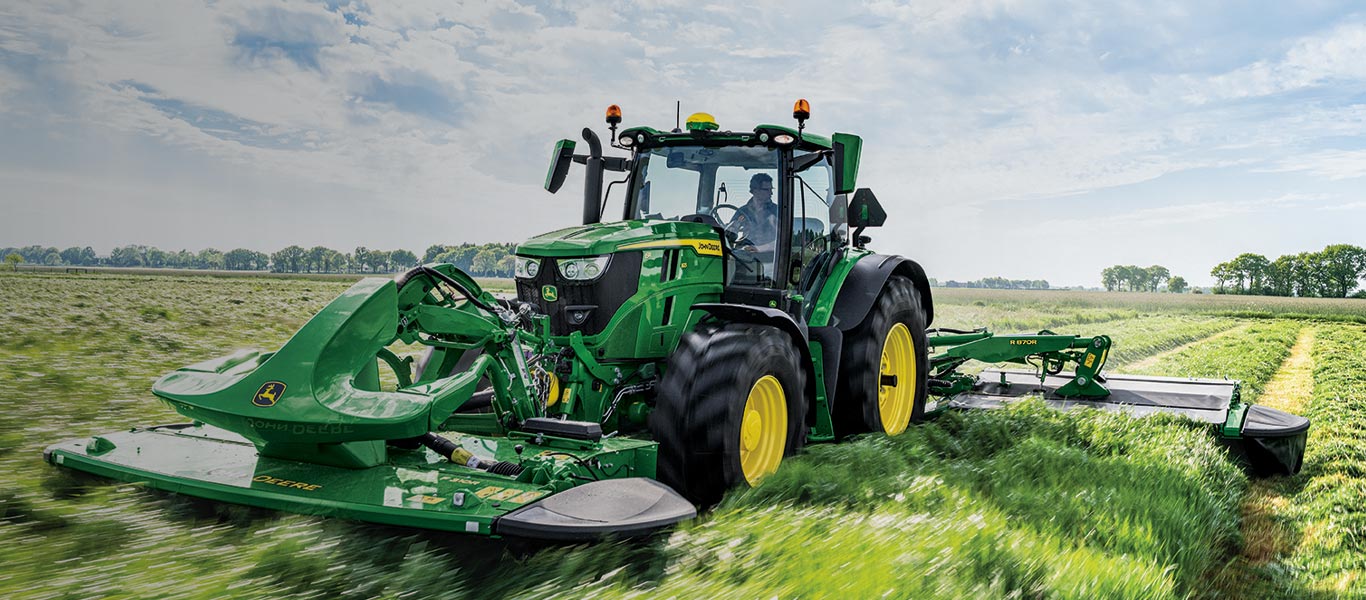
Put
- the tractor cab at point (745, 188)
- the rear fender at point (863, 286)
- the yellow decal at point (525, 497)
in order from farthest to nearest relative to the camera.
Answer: the rear fender at point (863, 286) < the tractor cab at point (745, 188) < the yellow decal at point (525, 497)

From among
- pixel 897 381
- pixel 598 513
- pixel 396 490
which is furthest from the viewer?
pixel 897 381

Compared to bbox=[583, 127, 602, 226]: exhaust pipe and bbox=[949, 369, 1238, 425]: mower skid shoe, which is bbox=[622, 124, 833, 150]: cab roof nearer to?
bbox=[583, 127, 602, 226]: exhaust pipe

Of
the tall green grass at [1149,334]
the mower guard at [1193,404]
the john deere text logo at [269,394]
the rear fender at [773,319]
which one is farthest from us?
the tall green grass at [1149,334]

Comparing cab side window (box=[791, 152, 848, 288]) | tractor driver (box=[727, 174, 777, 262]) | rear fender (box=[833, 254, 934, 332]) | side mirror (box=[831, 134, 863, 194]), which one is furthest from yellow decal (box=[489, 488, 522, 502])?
side mirror (box=[831, 134, 863, 194])

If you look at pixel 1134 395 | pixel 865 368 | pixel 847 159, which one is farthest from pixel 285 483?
pixel 1134 395

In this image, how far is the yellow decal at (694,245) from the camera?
530 cm

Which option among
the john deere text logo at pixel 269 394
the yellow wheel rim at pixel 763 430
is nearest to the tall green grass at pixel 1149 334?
the yellow wheel rim at pixel 763 430

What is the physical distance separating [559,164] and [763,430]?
7.71 feet

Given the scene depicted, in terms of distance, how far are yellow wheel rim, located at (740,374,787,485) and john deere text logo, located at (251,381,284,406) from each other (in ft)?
7.55

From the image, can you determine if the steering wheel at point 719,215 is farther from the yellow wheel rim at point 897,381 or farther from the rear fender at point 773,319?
the yellow wheel rim at point 897,381

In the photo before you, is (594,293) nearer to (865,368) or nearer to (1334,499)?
(865,368)

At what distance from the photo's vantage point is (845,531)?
3912mm

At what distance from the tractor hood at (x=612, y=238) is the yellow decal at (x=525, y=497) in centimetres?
183

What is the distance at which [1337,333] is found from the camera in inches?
1022
